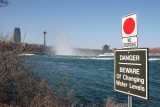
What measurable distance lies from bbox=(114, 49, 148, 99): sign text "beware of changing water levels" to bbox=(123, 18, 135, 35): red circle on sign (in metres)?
0.42

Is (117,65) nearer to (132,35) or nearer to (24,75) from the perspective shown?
(132,35)

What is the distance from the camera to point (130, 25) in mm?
4383

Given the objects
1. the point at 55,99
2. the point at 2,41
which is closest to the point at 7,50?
the point at 2,41

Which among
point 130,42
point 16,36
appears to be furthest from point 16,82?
point 130,42

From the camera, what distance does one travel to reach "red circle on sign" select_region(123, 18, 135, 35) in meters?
4.32

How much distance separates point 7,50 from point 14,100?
7.65ft

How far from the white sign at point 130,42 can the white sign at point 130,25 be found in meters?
0.09

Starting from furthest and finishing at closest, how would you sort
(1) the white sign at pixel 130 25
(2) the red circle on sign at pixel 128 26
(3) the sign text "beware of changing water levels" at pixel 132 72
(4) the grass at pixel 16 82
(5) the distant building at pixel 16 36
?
(5) the distant building at pixel 16 36 < (4) the grass at pixel 16 82 < (2) the red circle on sign at pixel 128 26 < (1) the white sign at pixel 130 25 < (3) the sign text "beware of changing water levels" at pixel 132 72

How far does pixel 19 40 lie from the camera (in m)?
10.5

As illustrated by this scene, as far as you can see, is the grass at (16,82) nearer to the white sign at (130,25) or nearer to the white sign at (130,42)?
the white sign at (130,42)

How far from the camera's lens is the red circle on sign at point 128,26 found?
4324 millimetres

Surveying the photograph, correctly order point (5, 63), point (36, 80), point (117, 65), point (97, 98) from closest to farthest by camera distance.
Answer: point (117, 65) < point (5, 63) < point (36, 80) < point (97, 98)

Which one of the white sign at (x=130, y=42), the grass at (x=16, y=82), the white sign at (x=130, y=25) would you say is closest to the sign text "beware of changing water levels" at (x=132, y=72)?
the white sign at (x=130, y=42)

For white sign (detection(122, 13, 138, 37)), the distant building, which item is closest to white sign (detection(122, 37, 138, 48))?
white sign (detection(122, 13, 138, 37))
